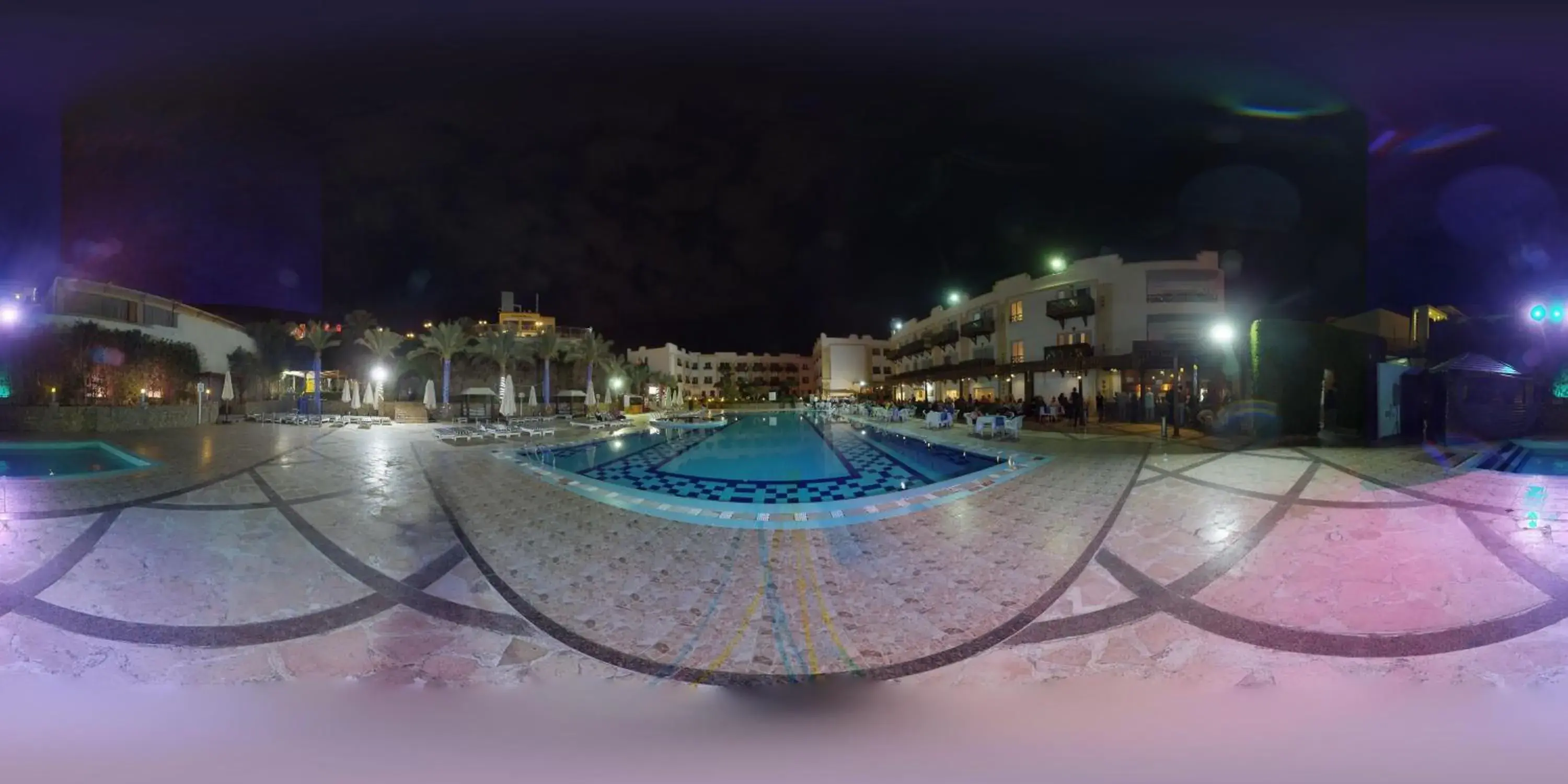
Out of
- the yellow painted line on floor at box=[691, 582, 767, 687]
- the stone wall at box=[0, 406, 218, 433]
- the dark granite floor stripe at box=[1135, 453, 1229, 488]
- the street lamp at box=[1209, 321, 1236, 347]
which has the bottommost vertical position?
the yellow painted line on floor at box=[691, 582, 767, 687]

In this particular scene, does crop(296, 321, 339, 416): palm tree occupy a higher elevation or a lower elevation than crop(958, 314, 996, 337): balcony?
lower

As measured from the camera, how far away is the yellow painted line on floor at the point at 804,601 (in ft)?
6.56

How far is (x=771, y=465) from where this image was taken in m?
6.00

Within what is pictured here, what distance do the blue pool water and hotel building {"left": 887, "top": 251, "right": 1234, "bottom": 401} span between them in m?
4.99

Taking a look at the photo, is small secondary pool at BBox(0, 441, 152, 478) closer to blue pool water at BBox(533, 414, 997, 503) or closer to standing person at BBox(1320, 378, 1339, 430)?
blue pool water at BBox(533, 414, 997, 503)

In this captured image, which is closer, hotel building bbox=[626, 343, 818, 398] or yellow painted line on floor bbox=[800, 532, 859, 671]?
yellow painted line on floor bbox=[800, 532, 859, 671]

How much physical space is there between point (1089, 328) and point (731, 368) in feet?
150

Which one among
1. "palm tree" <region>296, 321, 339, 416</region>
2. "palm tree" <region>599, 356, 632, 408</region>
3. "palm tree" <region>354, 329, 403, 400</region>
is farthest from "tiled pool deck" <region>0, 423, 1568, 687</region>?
"palm tree" <region>599, 356, 632, 408</region>

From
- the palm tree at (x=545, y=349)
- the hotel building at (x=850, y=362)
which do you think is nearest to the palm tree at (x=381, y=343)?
the palm tree at (x=545, y=349)

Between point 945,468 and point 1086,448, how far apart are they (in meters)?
1.72

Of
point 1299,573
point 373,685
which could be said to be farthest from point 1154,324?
point 373,685

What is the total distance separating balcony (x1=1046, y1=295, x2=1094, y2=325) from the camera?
16.8 meters

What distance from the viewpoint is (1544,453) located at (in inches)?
137

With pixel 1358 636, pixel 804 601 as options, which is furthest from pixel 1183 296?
pixel 804 601
